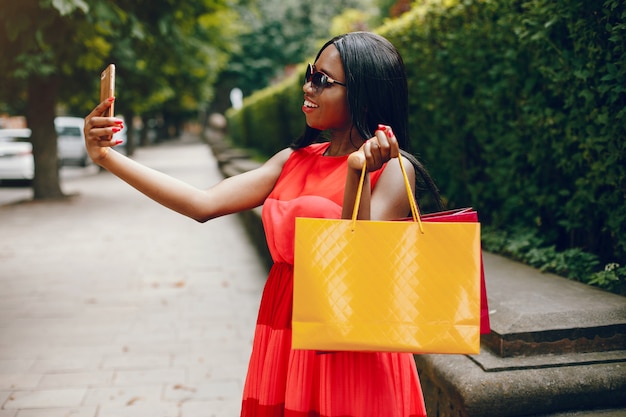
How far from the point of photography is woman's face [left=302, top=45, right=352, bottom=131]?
201 centimetres

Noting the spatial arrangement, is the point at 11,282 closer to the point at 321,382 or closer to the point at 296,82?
the point at 321,382

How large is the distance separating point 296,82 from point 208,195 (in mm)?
11357

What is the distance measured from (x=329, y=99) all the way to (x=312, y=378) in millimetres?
877

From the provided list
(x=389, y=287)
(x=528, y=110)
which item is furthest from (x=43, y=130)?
(x=389, y=287)

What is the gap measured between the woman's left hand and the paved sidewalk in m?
2.66

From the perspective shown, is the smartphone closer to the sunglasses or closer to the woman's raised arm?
the woman's raised arm

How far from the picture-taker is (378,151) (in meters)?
1.71

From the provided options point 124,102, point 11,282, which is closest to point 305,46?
point 124,102

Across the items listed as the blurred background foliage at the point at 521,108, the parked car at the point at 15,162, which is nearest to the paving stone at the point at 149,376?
the blurred background foliage at the point at 521,108

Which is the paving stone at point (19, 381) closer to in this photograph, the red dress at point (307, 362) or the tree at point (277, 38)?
the red dress at point (307, 362)

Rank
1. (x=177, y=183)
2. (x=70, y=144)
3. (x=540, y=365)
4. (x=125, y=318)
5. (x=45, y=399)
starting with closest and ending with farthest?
(x=177, y=183) → (x=540, y=365) → (x=45, y=399) → (x=125, y=318) → (x=70, y=144)

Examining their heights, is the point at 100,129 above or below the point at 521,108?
above

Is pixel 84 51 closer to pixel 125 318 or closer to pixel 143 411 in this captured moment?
pixel 125 318

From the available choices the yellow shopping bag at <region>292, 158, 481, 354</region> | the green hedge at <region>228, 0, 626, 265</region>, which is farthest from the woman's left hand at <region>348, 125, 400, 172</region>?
the green hedge at <region>228, 0, 626, 265</region>
